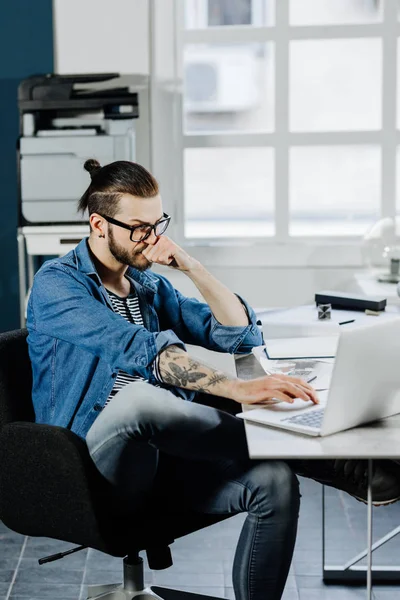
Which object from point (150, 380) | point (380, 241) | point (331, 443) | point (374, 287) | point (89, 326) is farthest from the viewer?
point (380, 241)

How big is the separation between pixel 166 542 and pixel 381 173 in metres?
2.66

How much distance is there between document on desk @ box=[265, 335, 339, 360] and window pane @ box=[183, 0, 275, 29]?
2262 millimetres

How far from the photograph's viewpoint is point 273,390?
1.83 m

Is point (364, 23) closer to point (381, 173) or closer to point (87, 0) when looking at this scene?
point (381, 173)

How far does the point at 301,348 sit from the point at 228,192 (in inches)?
83.2

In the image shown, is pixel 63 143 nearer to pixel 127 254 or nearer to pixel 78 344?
pixel 127 254

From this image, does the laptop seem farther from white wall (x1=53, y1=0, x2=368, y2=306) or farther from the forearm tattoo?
white wall (x1=53, y1=0, x2=368, y2=306)

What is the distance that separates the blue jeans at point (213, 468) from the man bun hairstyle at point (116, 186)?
0.55 m

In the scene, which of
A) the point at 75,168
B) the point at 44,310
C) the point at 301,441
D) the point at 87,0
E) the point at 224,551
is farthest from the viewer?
the point at 87,0

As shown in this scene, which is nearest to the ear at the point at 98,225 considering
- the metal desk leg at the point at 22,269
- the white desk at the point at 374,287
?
the white desk at the point at 374,287

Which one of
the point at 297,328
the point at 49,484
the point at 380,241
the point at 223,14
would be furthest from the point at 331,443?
the point at 223,14

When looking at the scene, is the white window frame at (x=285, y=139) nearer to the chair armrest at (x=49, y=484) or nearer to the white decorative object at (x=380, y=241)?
the white decorative object at (x=380, y=241)

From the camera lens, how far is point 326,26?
4160 millimetres

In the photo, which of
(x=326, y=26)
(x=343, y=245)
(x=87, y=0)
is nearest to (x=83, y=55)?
(x=87, y=0)
